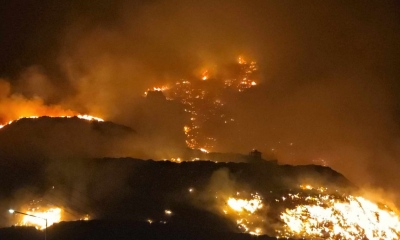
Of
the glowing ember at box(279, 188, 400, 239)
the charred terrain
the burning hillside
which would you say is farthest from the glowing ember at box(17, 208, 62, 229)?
the glowing ember at box(279, 188, 400, 239)

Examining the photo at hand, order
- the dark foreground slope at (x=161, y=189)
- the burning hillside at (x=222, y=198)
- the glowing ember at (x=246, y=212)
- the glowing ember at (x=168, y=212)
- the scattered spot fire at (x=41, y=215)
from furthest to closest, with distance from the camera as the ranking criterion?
1. the burning hillside at (x=222, y=198)
2. the glowing ember at (x=168, y=212)
3. the glowing ember at (x=246, y=212)
4. the dark foreground slope at (x=161, y=189)
5. the scattered spot fire at (x=41, y=215)

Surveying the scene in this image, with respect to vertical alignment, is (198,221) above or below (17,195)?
below

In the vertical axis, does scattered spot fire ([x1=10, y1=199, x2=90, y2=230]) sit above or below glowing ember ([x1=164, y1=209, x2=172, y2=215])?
above

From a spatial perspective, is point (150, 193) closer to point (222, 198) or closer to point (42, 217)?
point (222, 198)

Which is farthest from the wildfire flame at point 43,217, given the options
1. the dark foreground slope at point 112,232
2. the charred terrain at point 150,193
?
the dark foreground slope at point 112,232

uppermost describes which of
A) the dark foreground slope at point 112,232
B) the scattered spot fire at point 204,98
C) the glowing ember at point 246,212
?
the scattered spot fire at point 204,98

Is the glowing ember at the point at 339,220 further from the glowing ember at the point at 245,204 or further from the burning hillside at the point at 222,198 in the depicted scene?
the glowing ember at the point at 245,204

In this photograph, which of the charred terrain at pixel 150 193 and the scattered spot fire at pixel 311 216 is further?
the scattered spot fire at pixel 311 216

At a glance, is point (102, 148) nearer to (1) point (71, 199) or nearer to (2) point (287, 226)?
(1) point (71, 199)

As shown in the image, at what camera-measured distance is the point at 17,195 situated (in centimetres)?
6166

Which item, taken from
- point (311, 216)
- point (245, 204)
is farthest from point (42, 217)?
point (311, 216)

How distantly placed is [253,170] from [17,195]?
24.7 meters

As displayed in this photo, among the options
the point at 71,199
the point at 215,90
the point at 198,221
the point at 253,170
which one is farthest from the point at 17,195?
the point at 215,90

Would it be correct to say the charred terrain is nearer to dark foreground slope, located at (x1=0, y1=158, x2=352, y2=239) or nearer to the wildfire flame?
dark foreground slope, located at (x1=0, y1=158, x2=352, y2=239)
